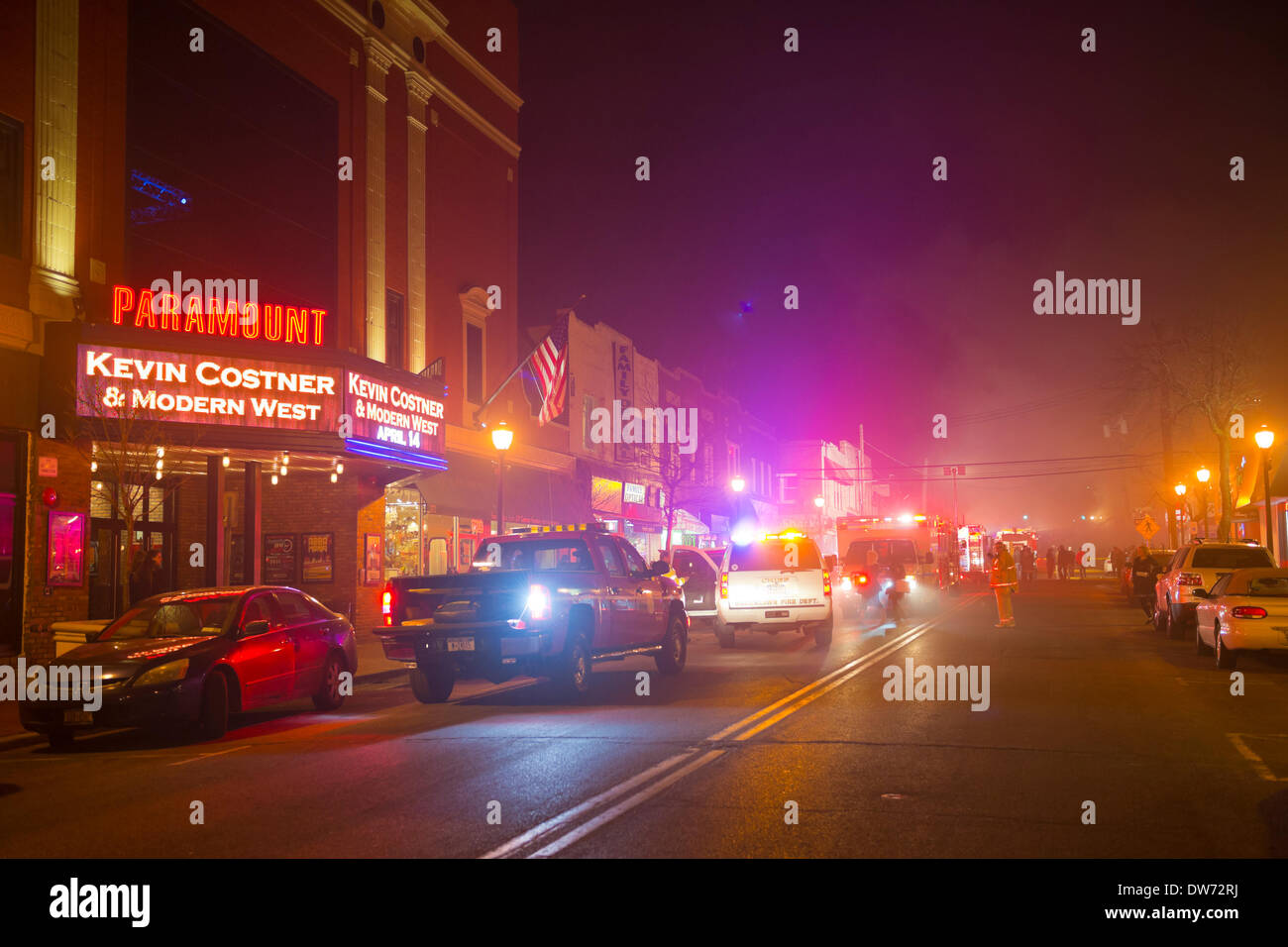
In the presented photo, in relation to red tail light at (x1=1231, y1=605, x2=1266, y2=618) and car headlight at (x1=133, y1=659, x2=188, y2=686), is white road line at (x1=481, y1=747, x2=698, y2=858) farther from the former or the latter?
red tail light at (x1=1231, y1=605, x2=1266, y2=618)

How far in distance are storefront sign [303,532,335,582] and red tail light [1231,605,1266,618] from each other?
725 inches

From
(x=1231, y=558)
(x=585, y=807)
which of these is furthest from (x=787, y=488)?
(x=585, y=807)

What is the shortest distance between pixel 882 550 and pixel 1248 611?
20.8 m

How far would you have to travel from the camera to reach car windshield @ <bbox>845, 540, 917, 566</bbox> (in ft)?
119

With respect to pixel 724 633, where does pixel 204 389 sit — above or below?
above

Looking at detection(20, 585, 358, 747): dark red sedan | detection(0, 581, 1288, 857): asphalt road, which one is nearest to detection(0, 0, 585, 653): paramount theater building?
detection(20, 585, 358, 747): dark red sedan

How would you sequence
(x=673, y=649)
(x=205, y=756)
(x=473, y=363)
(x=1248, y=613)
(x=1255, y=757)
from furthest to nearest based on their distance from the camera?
(x=473, y=363)
(x=673, y=649)
(x=1248, y=613)
(x=205, y=756)
(x=1255, y=757)

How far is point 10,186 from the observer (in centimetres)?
1838

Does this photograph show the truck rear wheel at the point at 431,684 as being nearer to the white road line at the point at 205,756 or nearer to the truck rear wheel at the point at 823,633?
the white road line at the point at 205,756

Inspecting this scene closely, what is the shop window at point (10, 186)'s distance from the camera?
59.7ft

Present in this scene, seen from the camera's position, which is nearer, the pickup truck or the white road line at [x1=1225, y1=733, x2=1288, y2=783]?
the white road line at [x1=1225, y1=733, x2=1288, y2=783]

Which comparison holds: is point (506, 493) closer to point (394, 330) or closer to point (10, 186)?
point (394, 330)
